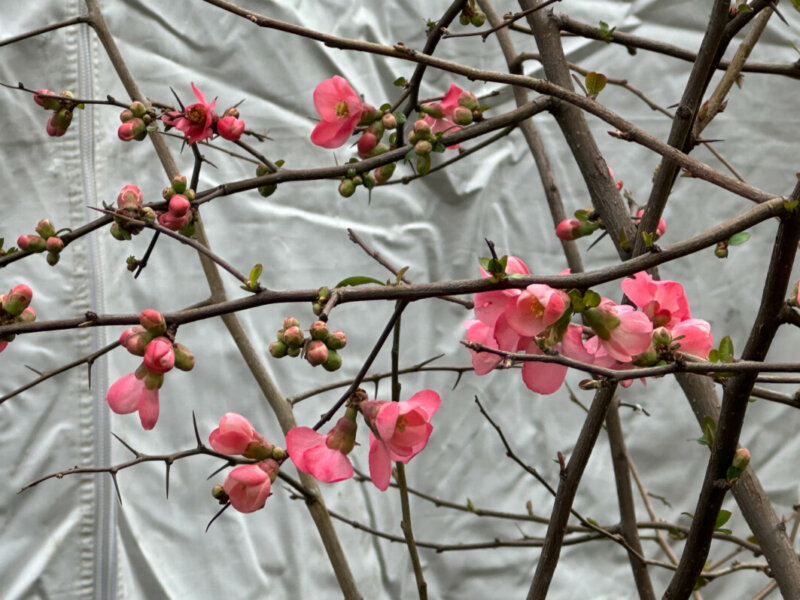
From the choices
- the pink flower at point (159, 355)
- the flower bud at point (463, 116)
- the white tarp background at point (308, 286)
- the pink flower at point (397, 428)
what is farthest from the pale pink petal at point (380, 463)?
A: the white tarp background at point (308, 286)

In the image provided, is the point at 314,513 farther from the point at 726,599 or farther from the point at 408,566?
the point at 726,599

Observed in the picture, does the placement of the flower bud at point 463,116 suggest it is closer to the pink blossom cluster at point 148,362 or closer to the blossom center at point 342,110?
the blossom center at point 342,110

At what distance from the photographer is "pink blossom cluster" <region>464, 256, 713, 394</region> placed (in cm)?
31

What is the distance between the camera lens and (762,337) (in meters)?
0.30

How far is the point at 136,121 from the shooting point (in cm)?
49

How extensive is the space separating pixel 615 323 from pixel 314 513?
10.8 inches

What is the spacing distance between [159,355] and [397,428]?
0.36 feet

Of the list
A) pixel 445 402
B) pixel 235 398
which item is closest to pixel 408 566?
pixel 445 402

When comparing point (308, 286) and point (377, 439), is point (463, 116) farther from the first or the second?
point (308, 286)

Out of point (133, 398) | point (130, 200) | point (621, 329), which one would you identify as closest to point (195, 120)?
point (130, 200)

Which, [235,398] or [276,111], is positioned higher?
[276,111]

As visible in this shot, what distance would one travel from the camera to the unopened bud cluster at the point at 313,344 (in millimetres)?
316

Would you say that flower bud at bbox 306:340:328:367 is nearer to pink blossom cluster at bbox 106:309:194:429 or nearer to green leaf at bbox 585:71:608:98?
pink blossom cluster at bbox 106:309:194:429

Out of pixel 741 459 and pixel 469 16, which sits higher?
pixel 469 16
